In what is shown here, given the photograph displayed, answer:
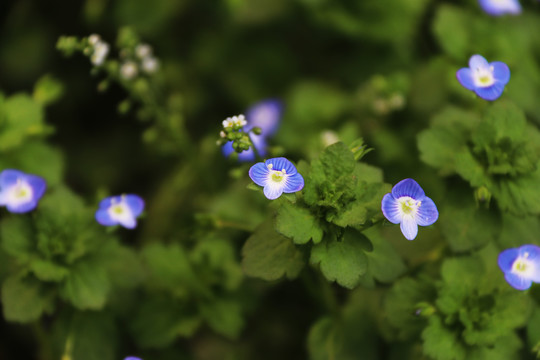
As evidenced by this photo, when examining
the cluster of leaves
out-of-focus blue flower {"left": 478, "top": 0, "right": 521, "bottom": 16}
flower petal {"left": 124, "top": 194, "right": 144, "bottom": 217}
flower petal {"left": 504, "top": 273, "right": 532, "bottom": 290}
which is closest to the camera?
the cluster of leaves

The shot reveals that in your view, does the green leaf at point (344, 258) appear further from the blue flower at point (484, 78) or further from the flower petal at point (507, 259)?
the blue flower at point (484, 78)

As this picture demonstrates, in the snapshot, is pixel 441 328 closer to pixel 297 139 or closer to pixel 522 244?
pixel 522 244

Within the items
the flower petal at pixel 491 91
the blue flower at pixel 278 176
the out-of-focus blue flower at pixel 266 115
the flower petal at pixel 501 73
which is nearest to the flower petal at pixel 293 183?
the blue flower at pixel 278 176

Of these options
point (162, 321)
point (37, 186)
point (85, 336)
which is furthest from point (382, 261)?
point (37, 186)

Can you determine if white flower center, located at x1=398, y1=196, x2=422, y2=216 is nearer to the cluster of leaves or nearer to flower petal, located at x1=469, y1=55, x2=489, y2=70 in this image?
the cluster of leaves

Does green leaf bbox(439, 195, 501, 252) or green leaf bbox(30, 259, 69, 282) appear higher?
green leaf bbox(439, 195, 501, 252)

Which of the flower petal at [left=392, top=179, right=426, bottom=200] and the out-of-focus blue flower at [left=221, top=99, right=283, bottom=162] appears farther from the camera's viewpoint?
the out-of-focus blue flower at [left=221, top=99, right=283, bottom=162]

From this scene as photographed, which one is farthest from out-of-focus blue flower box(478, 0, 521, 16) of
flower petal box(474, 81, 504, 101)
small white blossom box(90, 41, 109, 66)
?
small white blossom box(90, 41, 109, 66)
